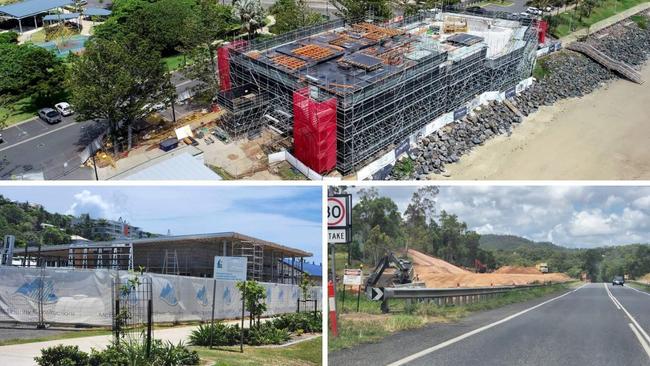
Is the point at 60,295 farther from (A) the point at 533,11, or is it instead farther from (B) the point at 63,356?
(A) the point at 533,11

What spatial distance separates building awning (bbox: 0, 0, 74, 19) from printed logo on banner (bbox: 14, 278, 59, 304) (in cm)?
5496

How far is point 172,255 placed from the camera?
14.7m

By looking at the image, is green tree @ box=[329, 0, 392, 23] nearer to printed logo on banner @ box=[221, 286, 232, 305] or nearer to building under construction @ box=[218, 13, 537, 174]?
building under construction @ box=[218, 13, 537, 174]

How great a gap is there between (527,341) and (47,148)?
32.4 m

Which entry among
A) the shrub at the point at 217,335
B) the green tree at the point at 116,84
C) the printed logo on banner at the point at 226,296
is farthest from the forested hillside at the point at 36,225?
the green tree at the point at 116,84

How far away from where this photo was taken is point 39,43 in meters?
55.1

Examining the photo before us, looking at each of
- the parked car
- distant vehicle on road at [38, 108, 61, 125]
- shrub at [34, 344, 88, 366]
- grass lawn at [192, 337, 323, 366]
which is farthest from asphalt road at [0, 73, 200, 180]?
the parked car

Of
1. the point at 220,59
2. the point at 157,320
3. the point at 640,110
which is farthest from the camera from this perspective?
the point at 640,110

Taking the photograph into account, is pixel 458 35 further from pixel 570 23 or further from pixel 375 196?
pixel 375 196

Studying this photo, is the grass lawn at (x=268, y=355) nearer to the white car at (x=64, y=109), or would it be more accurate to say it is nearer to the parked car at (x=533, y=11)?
the white car at (x=64, y=109)

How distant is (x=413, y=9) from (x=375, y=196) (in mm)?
45775

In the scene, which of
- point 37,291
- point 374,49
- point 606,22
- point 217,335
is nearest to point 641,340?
→ point 217,335

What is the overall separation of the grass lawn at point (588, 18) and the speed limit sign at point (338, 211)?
54136 millimetres

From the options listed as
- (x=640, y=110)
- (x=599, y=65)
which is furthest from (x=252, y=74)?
(x=599, y=65)
